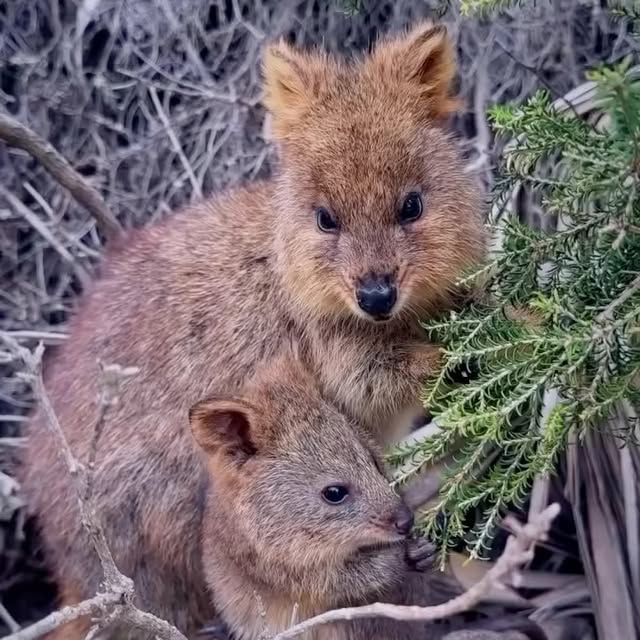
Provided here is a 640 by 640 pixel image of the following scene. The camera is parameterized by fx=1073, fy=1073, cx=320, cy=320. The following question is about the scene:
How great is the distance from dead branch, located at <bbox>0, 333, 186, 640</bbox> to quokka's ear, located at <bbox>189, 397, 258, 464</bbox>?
89cm

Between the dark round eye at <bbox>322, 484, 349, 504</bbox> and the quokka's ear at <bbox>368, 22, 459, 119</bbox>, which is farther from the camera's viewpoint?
the quokka's ear at <bbox>368, 22, 459, 119</bbox>

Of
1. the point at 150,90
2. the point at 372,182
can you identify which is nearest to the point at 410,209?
the point at 372,182

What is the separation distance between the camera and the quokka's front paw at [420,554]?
3771 mm

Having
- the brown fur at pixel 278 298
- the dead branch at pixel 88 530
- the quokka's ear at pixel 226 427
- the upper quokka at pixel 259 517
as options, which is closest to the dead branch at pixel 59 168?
the brown fur at pixel 278 298

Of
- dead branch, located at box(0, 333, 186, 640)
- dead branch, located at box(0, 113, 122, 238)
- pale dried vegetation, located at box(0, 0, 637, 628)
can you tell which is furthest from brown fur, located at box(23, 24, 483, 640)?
dead branch, located at box(0, 333, 186, 640)

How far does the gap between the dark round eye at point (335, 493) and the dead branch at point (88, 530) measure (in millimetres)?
997

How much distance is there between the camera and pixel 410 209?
375 cm

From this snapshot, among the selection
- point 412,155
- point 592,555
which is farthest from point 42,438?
point 592,555

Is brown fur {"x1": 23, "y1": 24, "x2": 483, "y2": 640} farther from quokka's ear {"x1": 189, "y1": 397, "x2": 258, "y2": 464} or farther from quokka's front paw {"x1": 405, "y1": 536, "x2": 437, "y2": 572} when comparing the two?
quokka's front paw {"x1": 405, "y1": 536, "x2": 437, "y2": 572}

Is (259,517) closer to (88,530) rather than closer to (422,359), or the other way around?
(422,359)

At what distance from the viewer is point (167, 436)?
4156 mm

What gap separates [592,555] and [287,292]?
5.08 ft

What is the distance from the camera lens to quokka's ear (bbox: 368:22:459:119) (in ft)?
13.1

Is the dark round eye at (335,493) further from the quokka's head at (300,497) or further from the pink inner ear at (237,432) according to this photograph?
the pink inner ear at (237,432)
